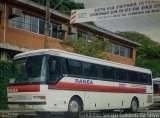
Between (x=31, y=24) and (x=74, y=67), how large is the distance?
1280 cm

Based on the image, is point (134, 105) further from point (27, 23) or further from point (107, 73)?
point (27, 23)

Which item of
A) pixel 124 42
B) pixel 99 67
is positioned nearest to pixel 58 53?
pixel 99 67

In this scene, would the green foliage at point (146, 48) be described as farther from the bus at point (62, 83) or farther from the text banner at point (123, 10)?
the bus at point (62, 83)

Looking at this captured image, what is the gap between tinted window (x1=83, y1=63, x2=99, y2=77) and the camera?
64.9 feet

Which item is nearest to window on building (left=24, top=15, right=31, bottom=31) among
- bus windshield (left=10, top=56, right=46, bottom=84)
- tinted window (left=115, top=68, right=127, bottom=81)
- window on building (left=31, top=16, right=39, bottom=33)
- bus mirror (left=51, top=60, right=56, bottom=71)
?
window on building (left=31, top=16, right=39, bottom=33)

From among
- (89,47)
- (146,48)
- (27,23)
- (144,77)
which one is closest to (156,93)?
(144,77)

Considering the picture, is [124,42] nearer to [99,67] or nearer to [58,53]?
[99,67]

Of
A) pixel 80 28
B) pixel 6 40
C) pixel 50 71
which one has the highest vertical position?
pixel 80 28

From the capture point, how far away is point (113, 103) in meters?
22.3

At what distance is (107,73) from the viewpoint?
2183cm

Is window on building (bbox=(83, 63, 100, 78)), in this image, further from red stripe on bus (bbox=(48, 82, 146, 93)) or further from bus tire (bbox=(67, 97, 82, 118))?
bus tire (bbox=(67, 97, 82, 118))

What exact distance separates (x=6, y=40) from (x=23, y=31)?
6.57 ft

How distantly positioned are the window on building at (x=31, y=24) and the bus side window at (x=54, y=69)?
39.4 ft

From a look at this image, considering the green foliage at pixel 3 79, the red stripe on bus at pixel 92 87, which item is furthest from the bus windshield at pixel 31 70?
the green foliage at pixel 3 79
